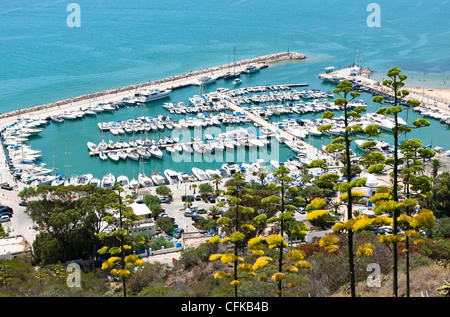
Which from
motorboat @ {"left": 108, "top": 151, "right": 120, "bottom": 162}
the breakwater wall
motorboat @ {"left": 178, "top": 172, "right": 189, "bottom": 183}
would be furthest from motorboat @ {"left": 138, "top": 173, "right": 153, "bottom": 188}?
the breakwater wall

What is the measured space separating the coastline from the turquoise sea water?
276 centimetres

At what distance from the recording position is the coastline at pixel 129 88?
188ft

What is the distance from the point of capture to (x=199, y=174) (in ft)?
130

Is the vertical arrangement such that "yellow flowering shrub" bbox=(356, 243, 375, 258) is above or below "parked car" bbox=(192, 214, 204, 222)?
above

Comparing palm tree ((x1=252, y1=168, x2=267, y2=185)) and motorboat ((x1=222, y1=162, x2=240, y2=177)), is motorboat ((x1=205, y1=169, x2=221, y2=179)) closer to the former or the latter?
motorboat ((x1=222, y1=162, x2=240, y2=177))

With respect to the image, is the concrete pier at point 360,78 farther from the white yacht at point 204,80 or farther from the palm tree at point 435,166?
the palm tree at point 435,166

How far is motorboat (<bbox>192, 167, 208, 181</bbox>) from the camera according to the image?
39312 millimetres

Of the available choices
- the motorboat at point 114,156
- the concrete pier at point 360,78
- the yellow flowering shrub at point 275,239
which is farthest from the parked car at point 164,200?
the concrete pier at point 360,78

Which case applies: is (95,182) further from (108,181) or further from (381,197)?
(381,197)

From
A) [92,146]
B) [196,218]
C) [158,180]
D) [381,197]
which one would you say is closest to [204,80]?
[92,146]

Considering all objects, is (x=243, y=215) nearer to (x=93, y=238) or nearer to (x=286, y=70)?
(x=93, y=238)

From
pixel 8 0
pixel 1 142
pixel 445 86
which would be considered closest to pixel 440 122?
pixel 445 86

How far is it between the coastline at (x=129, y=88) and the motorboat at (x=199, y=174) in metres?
24.6
